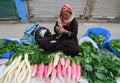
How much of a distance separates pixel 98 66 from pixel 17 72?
118 cm

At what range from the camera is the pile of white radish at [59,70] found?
2324mm

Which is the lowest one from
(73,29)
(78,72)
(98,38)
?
(78,72)

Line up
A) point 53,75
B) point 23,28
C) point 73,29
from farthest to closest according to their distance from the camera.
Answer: point 23,28 < point 73,29 < point 53,75

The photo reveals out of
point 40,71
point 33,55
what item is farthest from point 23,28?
point 40,71

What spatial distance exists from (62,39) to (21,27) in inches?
67.5

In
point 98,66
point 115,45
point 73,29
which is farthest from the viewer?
point 115,45

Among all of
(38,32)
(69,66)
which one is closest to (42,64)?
(69,66)

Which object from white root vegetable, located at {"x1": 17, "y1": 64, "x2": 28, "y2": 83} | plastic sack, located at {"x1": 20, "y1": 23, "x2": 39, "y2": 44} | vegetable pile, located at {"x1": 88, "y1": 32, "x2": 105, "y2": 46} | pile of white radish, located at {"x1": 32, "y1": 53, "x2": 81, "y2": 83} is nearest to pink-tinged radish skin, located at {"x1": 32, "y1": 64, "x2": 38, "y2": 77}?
pile of white radish, located at {"x1": 32, "y1": 53, "x2": 81, "y2": 83}

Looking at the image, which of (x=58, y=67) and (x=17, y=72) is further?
(x=58, y=67)

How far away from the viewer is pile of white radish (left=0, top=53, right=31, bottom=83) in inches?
89.4

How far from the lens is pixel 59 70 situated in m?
2.40

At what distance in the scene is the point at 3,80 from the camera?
2.30 meters

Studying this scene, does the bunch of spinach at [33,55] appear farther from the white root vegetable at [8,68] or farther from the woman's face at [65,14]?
the woman's face at [65,14]

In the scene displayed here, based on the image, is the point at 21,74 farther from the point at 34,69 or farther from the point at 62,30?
the point at 62,30
